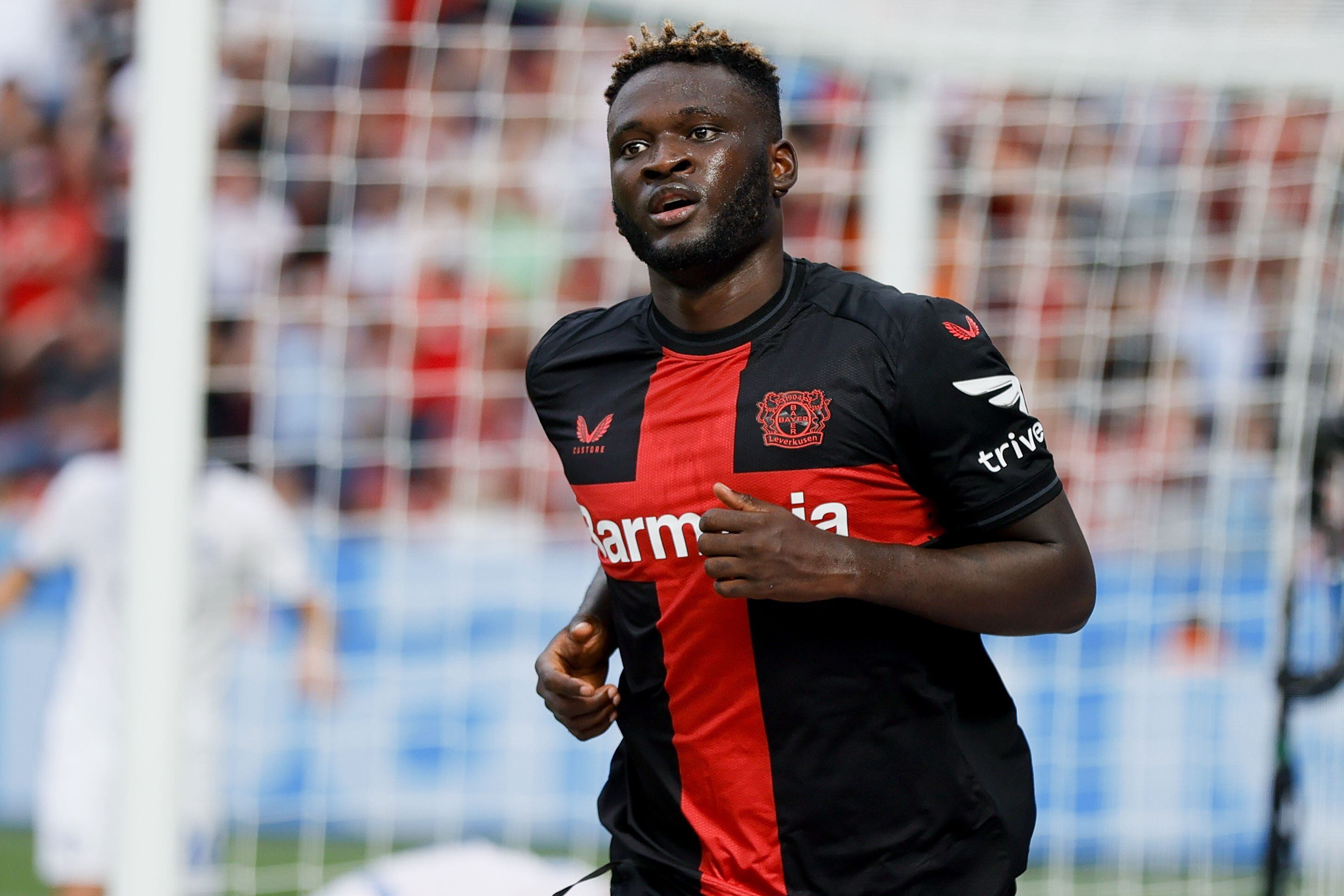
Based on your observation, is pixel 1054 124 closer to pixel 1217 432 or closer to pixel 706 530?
pixel 1217 432

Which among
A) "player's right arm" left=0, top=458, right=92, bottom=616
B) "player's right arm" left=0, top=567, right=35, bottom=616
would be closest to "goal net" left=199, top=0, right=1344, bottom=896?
"player's right arm" left=0, top=458, right=92, bottom=616

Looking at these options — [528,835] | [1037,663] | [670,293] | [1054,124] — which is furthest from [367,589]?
[670,293]

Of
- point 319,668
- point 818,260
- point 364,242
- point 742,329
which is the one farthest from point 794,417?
point 364,242

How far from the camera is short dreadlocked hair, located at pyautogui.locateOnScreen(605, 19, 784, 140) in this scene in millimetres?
2129

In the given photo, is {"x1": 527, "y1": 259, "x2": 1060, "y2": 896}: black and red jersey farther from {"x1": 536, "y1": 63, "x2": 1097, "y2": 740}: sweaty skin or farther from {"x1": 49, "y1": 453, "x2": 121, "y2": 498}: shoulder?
{"x1": 49, "y1": 453, "x2": 121, "y2": 498}: shoulder

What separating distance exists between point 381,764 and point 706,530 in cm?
435

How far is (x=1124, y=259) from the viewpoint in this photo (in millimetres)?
6316

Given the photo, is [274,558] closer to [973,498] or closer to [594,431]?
[594,431]

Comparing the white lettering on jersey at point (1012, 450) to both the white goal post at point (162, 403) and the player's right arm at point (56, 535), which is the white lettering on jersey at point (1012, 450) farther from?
the player's right arm at point (56, 535)

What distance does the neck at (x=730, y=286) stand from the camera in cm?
214

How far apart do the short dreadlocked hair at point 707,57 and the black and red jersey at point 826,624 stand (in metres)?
0.27

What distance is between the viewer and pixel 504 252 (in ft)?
22.6


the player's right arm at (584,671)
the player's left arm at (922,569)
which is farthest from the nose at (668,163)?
the player's right arm at (584,671)

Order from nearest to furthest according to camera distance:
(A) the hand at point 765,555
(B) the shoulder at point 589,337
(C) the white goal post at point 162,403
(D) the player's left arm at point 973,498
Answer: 1. (A) the hand at point 765,555
2. (D) the player's left arm at point 973,498
3. (B) the shoulder at point 589,337
4. (C) the white goal post at point 162,403
